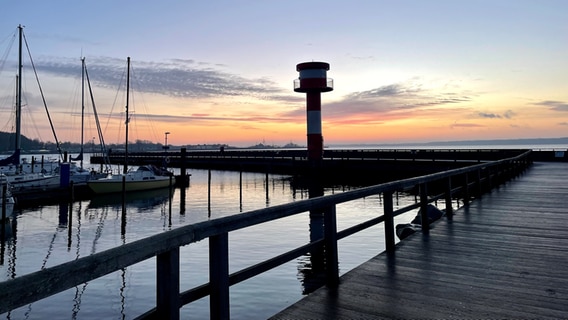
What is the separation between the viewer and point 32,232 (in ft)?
59.0

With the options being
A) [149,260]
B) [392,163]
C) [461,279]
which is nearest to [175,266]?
[461,279]

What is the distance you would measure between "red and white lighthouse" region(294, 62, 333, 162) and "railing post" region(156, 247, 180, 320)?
33.9m

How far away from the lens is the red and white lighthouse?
3575 centimetres

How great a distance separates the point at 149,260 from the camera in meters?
12.9

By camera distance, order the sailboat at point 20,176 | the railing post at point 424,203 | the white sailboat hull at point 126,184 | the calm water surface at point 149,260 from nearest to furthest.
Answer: the railing post at point 424,203
the calm water surface at point 149,260
the sailboat at point 20,176
the white sailboat hull at point 126,184

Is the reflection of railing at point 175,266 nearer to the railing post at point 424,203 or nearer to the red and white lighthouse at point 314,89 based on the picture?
the railing post at point 424,203

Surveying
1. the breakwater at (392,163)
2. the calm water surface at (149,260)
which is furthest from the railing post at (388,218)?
the breakwater at (392,163)

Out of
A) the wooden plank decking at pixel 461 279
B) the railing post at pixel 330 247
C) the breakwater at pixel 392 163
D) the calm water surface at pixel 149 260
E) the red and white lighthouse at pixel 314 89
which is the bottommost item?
the calm water surface at pixel 149 260

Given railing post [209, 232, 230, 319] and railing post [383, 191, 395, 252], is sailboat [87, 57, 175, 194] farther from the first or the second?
railing post [209, 232, 230, 319]

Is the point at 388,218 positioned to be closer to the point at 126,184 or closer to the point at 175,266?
the point at 175,266

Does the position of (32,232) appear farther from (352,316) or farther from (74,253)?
(352,316)

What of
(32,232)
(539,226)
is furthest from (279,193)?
(539,226)

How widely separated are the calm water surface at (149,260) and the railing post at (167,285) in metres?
6.71

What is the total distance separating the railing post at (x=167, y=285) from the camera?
2.15 metres
